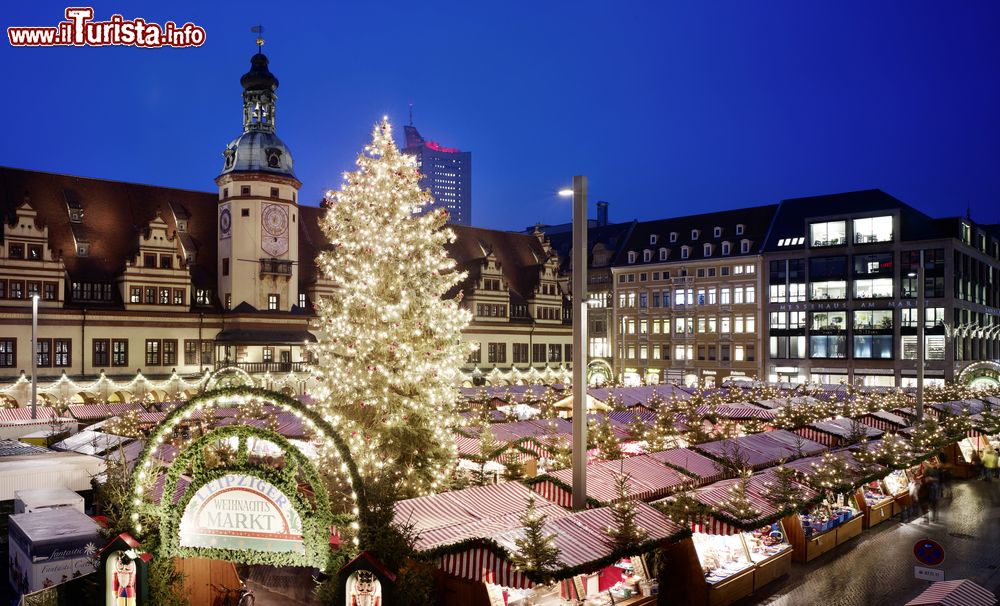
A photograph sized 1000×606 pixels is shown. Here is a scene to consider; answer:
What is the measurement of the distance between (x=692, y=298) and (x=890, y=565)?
179ft

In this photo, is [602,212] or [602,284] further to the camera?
[602,212]

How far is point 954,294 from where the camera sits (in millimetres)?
59938

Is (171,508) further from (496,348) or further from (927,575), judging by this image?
(496,348)

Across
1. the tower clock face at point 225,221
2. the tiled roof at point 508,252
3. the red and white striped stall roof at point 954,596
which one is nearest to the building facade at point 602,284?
the tiled roof at point 508,252

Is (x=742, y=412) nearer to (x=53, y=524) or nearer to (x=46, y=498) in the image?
(x=46, y=498)

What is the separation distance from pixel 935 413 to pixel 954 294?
35.6 meters

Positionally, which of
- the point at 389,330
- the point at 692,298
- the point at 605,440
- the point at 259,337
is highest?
the point at 692,298

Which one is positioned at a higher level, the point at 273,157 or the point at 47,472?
the point at 273,157

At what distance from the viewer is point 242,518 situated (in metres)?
10.1

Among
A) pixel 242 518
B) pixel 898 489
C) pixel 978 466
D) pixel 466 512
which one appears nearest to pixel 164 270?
pixel 466 512

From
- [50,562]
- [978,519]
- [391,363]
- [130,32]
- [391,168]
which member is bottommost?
[978,519]

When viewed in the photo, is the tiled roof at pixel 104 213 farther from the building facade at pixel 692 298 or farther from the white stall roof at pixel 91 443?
the building facade at pixel 692 298

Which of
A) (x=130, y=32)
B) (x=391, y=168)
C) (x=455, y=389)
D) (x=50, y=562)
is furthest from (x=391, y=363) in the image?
(x=130, y=32)

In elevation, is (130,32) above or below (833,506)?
above
